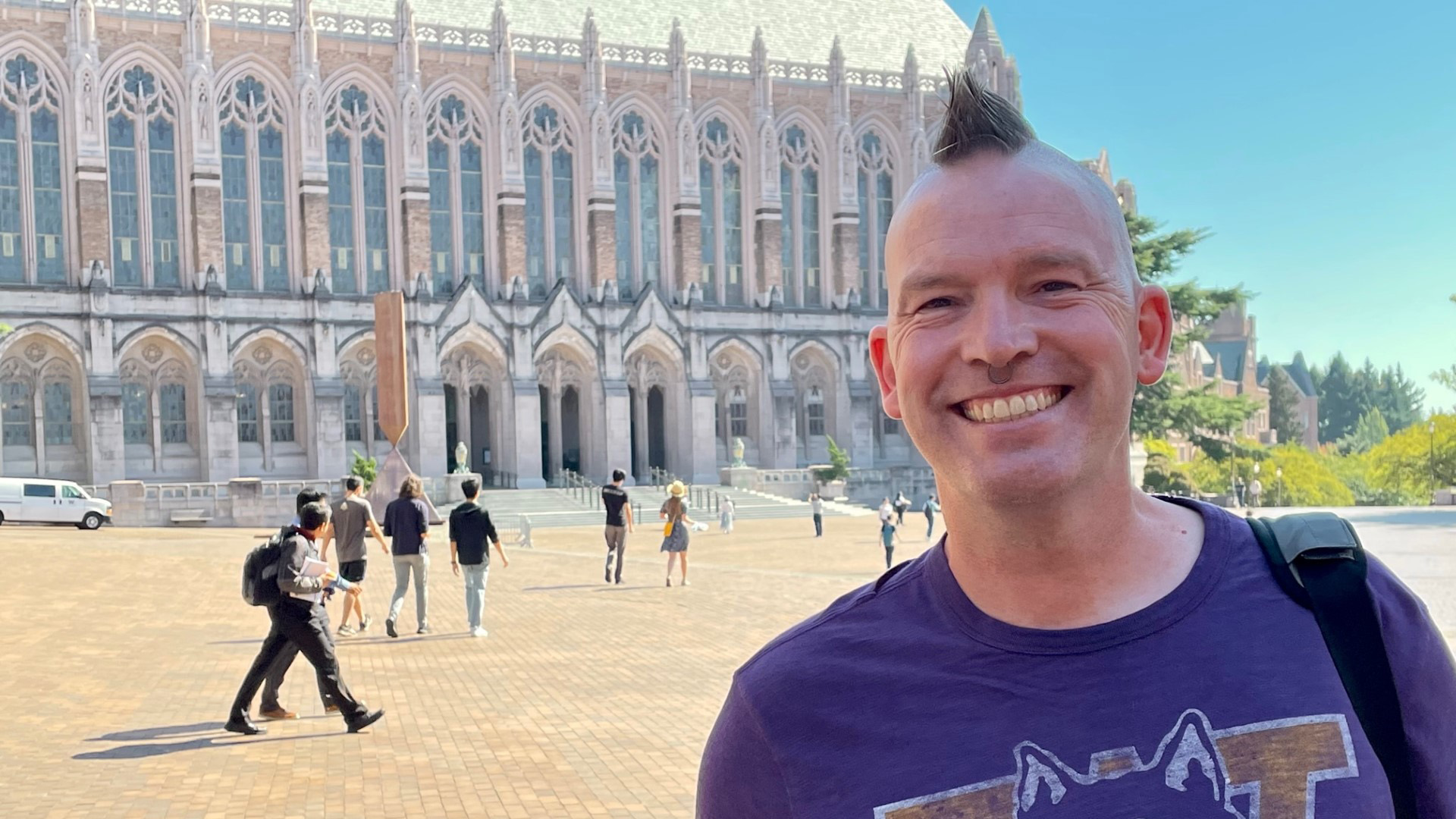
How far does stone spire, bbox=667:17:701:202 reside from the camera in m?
48.8

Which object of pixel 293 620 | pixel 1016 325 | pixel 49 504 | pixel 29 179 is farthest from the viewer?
pixel 29 179

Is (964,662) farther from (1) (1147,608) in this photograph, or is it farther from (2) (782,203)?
(2) (782,203)

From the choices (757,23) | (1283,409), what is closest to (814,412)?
(757,23)

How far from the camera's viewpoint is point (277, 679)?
34.0ft

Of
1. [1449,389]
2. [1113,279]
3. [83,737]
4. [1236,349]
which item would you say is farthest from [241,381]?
[1236,349]

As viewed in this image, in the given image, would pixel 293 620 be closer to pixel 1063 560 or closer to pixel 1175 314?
pixel 1063 560

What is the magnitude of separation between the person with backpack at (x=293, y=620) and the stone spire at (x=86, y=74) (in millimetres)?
35875

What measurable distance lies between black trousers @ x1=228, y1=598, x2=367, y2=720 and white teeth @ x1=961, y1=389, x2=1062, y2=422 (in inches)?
337

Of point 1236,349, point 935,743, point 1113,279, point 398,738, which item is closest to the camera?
point 935,743

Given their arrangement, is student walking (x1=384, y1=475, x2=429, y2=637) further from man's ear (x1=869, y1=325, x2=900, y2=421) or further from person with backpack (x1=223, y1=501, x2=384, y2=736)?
man's ear (x1=869, y1=325, x2=900, y2=421)

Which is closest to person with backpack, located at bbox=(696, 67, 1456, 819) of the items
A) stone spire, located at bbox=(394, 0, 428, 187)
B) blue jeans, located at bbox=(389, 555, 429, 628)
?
blue jeans, located at bbox=(389, 555, 429, 628)

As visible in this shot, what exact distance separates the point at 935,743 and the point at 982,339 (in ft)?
1.72

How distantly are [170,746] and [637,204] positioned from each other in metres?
40.9

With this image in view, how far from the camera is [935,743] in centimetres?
182
